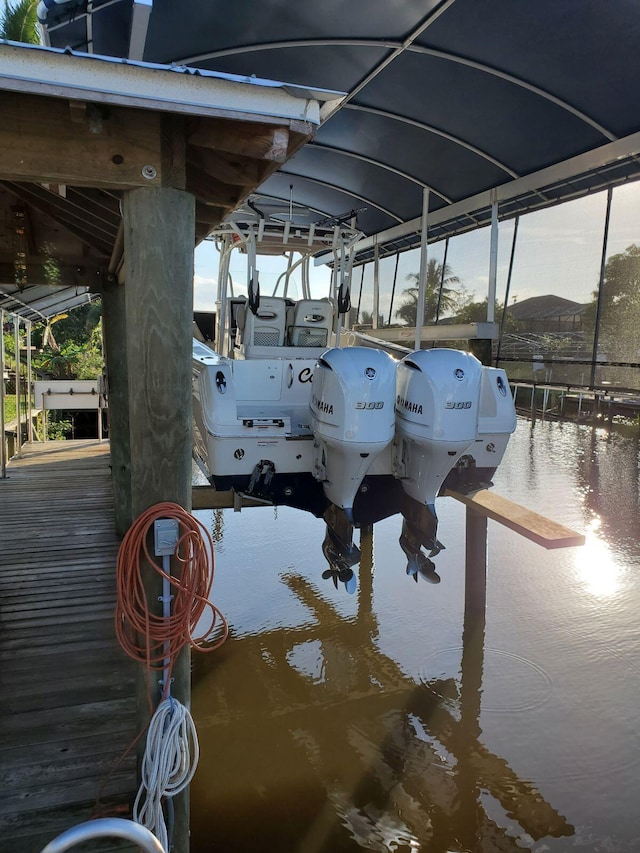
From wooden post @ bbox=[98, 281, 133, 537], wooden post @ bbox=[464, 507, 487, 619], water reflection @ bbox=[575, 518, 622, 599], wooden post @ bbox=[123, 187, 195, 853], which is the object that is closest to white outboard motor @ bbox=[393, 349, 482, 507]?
wooden post @ bbox=[123, 187, 195, 853]

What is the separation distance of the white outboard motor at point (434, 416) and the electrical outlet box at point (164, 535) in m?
1.77

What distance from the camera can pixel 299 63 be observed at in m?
5.42

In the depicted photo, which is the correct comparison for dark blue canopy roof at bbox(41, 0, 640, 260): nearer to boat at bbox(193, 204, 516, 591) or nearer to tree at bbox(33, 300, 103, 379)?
boat at bbox(193, 204, 516, 591)

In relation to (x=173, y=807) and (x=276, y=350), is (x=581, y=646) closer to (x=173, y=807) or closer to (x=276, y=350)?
(x=276, y=350)

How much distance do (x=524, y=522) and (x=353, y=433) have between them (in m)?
1.49

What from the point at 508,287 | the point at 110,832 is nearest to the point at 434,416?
the point at 110,832

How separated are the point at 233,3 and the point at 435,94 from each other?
238 centimetres

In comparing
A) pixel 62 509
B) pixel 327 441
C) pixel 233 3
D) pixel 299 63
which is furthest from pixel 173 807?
pixel 299 63

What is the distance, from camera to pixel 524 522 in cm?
403

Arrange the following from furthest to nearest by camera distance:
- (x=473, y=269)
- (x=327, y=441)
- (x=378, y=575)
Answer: (x=473, y=269), (x=378, y=575), (x=327, y=441)

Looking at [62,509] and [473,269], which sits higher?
[473,269]

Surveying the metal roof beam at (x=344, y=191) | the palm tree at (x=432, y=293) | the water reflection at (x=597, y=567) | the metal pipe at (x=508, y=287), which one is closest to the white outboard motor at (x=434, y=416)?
the water reflection at (x=597, y=567)

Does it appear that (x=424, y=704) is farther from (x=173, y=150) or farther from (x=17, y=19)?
(x=17, y=19)

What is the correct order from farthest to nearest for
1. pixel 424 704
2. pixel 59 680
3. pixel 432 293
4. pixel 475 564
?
pixel 432 293, pixel 475 564, pixel 424 704, pixel 59 680
